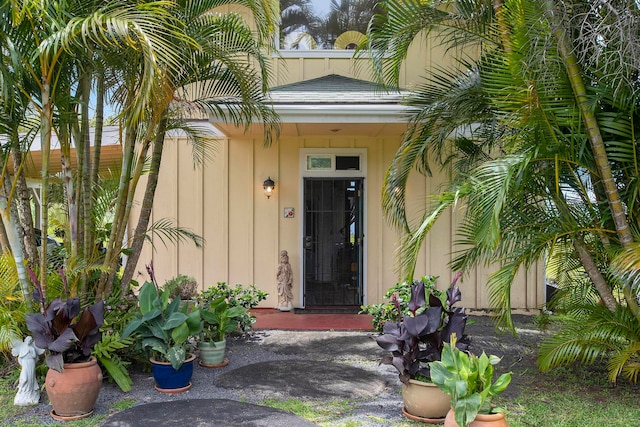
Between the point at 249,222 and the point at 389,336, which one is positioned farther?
the point at 249,222

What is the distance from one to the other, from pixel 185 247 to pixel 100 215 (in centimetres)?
306

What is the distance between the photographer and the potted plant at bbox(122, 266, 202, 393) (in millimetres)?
4141

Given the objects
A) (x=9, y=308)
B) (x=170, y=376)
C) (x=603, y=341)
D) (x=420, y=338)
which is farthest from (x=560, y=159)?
(x=9, y=308)

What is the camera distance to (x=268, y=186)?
7656 millimetres

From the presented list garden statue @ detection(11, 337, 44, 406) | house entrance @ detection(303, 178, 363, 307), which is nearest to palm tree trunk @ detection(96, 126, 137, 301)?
garden statue @ detection(11, 337, 44, 406)

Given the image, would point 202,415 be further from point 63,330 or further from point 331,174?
point 331,174

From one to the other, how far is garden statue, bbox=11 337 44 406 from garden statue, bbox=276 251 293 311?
3984 mm

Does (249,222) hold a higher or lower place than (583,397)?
higher

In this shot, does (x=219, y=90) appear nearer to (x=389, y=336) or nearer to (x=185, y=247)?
(x=185, y=247)

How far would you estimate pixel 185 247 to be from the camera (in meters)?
7.90

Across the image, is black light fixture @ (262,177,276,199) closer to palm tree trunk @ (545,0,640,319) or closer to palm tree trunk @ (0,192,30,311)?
palm tree trunk @ (0,192,30,311)

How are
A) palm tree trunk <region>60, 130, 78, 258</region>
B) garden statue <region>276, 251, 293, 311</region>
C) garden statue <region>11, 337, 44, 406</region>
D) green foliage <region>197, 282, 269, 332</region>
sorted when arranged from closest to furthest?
1. garden statue <region>11, 337, 44, 406</region>
2. palm tree trunk <region>60, 130, 78, 258</region>
3. green foliage <region>197, 282, 269, 332</region>
4. garden statue <region>276, 251, 293, 311</region>

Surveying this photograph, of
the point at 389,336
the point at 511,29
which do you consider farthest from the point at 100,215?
the point at 511,29

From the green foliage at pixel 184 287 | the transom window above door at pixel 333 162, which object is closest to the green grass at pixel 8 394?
the green foliage at pixel 184 287
